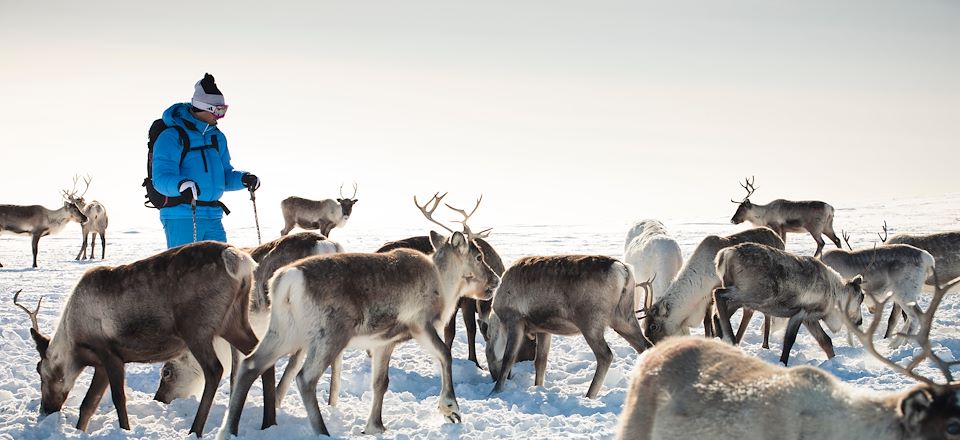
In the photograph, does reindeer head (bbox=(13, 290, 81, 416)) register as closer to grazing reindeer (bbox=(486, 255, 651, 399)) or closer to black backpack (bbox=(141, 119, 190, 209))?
black backpack (bbox=(141, 119, 190, 209))

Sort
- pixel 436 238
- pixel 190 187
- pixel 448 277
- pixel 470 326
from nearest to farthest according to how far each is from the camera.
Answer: pixel 448 277 < pixel 190 187 < pixel 436 238 < pixel 470 326

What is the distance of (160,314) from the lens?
592 cm

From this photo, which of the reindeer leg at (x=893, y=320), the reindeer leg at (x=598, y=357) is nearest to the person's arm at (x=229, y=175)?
the reindeer leg at (x=598, y=357)

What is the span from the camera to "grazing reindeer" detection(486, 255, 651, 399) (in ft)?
25.8

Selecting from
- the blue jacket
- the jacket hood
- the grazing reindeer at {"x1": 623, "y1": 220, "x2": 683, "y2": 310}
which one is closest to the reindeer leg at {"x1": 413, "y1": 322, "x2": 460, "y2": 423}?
the blue jacket

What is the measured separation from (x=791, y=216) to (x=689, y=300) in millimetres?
13560

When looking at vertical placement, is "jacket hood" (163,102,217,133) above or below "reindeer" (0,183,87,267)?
above

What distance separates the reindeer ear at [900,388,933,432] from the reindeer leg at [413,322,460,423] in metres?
3.33

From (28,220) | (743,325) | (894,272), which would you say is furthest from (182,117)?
(28,220)

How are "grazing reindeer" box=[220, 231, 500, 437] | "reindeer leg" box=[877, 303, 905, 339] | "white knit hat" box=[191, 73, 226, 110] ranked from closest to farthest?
"grazing reindeer" box=[220, 231, 500, 437]
"white knit hat" box=[191, 73, 226, 110]
"reindeer leg" box=[877, 303, 905, 339]

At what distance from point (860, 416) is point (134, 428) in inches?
181

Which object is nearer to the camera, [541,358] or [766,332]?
[541,358]

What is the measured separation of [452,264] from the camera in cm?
720

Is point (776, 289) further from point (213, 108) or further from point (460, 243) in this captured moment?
point (213, 108)
